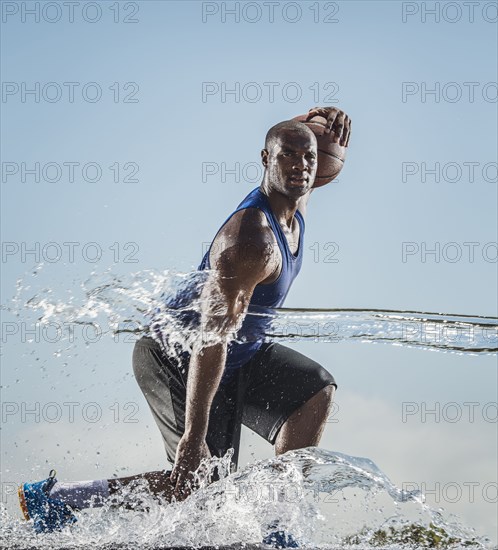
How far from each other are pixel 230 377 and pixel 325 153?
1624 millimetres

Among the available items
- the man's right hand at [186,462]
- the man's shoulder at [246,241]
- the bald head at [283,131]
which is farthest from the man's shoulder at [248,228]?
the man's right hand at [186,462]

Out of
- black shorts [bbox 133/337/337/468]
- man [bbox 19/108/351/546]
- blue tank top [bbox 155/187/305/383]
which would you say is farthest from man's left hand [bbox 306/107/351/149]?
black shorts [bbox 133/337/337/468]

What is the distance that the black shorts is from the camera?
4348mm

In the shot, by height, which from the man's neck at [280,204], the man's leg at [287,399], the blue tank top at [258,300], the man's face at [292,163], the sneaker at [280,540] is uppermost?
the man's face at [292,163]

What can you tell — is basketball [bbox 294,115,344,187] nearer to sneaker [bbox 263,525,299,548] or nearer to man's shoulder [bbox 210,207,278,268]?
man's shoulder [bbox 210,207,278,268]

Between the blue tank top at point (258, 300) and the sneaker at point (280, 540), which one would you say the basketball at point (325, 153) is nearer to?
the blue tank top at point (258, 300)

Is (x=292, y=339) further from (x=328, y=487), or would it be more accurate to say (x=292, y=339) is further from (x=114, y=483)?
(x=114, y=483)

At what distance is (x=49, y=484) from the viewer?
433cm

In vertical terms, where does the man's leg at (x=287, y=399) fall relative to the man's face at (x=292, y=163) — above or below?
below

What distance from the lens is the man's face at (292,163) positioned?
4723 mm

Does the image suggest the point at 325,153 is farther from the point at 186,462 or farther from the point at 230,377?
the point at 186,462

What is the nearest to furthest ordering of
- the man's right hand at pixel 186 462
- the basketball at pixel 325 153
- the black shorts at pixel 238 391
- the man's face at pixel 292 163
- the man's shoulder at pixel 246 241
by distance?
the man's right hand at pixel 186 462 → the man's shoulder at pixel 246 241 → the black shorts at pixel 238 391 → the man's face at pixel 292 163 → the basketball at pixel 325 153

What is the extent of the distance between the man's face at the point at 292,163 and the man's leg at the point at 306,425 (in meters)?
1.13

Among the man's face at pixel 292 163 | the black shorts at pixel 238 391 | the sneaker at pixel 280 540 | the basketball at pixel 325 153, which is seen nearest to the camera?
the sneaker at pixel 280 540
